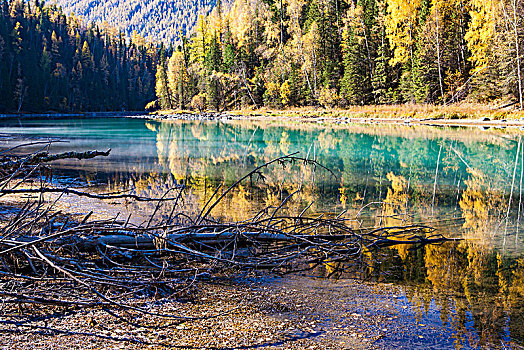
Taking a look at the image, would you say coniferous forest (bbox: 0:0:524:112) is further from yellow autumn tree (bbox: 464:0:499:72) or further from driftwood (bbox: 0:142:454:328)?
driftwood (bbox: 0:142:454:328)

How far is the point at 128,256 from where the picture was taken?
493 centimetres

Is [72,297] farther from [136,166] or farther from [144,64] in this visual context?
[144,64]

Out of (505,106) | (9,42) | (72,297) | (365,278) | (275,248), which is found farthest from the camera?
(9,42)

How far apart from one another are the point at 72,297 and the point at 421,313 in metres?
3.06

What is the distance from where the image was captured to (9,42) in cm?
8750

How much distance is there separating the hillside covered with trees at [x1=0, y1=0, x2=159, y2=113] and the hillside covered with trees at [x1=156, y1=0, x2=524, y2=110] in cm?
3069

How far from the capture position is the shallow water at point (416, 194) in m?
4.30

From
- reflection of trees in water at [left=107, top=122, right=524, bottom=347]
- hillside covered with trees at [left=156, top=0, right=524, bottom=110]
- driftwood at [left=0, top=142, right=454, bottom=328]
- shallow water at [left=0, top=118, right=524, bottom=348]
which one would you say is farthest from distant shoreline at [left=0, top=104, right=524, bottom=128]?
driftwood at [left=0, top=142, right=454, bottom=328]

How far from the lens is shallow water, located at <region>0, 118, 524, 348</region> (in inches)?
169

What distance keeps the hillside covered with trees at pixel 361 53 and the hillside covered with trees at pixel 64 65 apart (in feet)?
101

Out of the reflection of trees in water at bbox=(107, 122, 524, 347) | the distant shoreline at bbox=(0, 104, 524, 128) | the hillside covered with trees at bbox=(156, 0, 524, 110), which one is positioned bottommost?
the reflection of trees in water at bbox=(107, 122, 524, 347)

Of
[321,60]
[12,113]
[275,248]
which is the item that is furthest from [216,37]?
[275,248]

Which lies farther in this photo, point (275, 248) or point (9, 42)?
point (9, 42)

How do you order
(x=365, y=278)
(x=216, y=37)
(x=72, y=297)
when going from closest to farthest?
(x=72, y=297) < (x=365, y=278) < (x=216, y=37)
